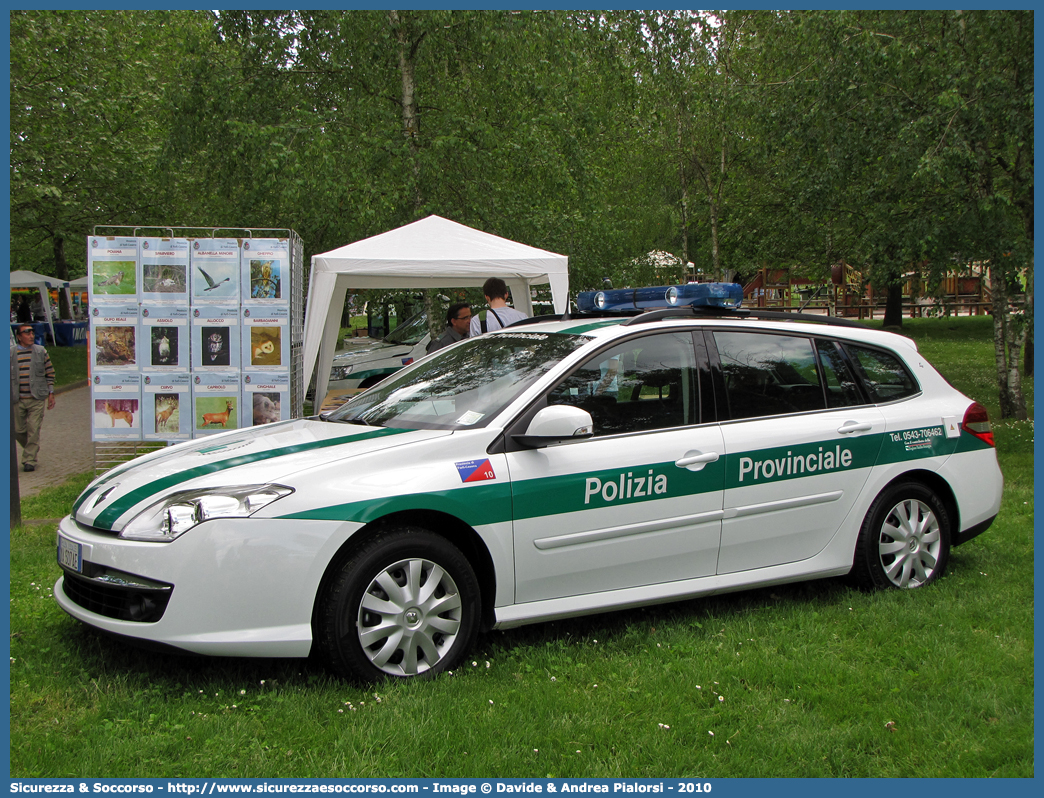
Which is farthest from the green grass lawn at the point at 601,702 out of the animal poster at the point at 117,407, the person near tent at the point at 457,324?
the animal poster at the point at 117,407

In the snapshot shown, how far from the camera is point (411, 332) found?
16.2 meters

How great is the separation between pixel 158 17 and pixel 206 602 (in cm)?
1875

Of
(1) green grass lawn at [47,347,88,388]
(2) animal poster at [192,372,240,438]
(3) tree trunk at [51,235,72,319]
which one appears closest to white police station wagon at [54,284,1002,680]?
(2) animal poster at [192,372,240,438]

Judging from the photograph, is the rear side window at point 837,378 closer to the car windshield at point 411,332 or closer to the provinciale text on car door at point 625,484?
the provinciale text on car door at point 625,484

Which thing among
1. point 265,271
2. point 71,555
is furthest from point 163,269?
point 71,555

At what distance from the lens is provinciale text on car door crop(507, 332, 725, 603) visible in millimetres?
4148

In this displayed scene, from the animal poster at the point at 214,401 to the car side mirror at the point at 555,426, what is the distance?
5445 millimetres

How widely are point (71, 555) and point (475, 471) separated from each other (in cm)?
178

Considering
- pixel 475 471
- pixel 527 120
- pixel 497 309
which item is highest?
pixel 527 120

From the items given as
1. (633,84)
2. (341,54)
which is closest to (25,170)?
(341,54)

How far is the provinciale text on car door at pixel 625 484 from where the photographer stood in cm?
415

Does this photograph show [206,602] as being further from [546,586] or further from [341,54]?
[341,54]

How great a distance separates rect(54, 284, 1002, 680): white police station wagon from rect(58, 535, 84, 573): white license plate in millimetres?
18

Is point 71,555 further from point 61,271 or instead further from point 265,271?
point 61,271
